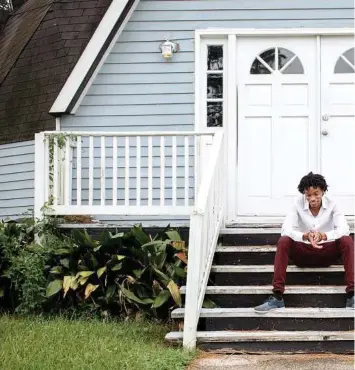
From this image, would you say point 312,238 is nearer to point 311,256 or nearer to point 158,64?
point 311,256

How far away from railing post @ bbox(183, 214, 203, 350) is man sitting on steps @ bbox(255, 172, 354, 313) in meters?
0.60

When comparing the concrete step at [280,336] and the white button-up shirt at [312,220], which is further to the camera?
the white button-up shirt at [312,220]

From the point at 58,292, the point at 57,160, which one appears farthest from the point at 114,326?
the point at 57,160

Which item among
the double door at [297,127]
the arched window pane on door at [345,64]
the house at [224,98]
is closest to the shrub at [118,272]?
the house at [224,98]

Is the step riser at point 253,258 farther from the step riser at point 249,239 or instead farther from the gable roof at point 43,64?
the gable roof at point 43,64

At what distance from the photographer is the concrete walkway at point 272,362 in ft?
17.0

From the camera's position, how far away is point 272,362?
211 inches

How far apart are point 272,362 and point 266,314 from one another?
75 cm

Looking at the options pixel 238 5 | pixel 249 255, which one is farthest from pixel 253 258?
pixel 238 5

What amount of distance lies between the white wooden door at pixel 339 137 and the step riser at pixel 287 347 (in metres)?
3.27

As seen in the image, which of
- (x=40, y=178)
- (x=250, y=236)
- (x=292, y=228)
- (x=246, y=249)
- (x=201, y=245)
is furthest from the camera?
(x=40, y=178)

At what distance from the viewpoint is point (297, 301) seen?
640 cm

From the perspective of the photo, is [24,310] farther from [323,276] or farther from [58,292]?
[323,276]

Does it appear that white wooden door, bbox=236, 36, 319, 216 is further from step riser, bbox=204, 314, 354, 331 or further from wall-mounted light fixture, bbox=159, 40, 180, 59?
step riser, bbox=204, 314, 354, 331
